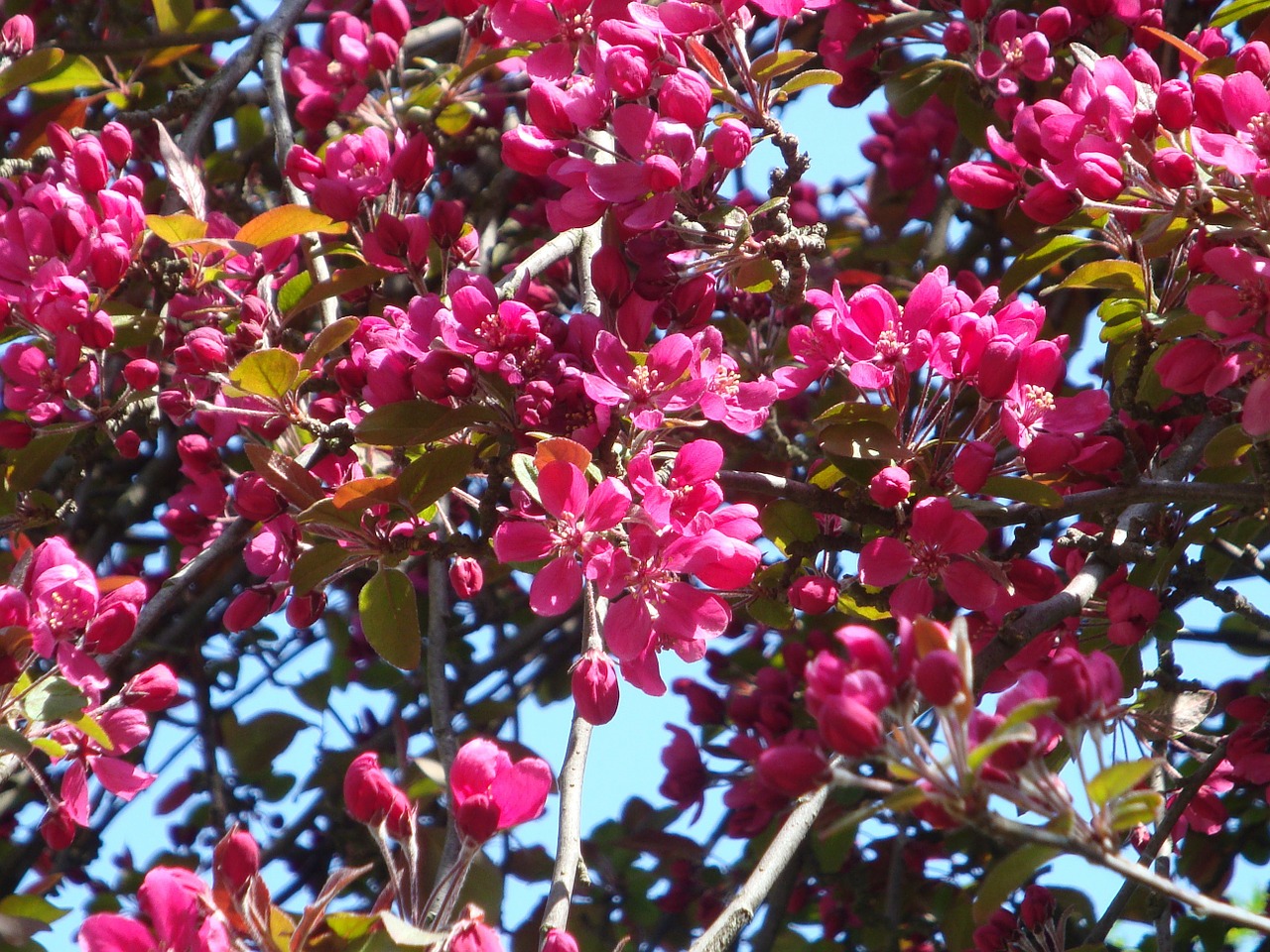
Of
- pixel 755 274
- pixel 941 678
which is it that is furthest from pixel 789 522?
pixel 941 678

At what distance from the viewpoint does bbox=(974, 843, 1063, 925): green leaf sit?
1115 mm

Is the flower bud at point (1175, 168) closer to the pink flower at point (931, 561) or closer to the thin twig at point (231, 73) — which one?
the pink flower at point (931, 561)

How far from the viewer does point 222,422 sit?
2094 millimetres

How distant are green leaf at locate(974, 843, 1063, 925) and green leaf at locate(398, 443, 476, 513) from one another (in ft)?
2.50

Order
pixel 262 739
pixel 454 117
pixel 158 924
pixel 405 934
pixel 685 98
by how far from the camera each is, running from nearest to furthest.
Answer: pixel 405 934, pixel 158 924, pixel 685 98, pixel 454 117, pixel 262 739

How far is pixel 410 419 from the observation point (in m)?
1.53

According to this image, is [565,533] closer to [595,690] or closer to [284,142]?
[595,690]

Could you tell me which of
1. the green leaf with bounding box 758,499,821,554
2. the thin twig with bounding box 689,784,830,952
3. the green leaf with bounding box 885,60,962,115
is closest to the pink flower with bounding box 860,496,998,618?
the green leaf with bounding box 758,499,821,554

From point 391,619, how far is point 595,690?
379mm

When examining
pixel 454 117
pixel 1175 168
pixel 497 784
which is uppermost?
pixel 454 117

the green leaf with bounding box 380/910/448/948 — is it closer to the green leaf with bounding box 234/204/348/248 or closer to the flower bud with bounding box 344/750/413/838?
the flower bud with bounding box 344/750/413/838

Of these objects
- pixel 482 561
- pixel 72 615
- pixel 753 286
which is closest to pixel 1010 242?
pixel 753 286

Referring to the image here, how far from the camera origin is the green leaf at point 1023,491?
1.55 meters

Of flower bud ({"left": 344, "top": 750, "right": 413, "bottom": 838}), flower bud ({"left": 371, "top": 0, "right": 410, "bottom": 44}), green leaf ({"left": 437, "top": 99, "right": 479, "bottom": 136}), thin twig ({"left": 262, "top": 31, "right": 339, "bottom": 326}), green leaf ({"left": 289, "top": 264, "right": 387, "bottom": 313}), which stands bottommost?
flower bud ({"left": 344, "top": 750, "right": 413, "bottom": 838})
